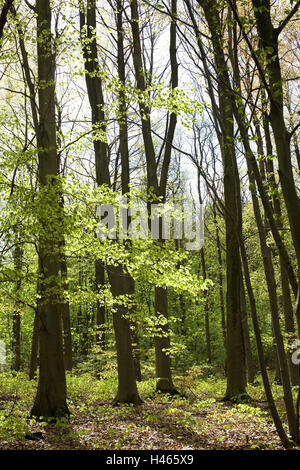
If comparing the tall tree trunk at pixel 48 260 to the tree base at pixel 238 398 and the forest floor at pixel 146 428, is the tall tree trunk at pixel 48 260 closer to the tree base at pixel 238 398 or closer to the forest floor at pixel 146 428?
the forest floor at pixel 146 428

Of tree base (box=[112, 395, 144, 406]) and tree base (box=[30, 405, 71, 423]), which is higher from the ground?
tree base (box=[30, 405, 71, 423])

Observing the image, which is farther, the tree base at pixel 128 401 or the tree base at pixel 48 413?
the tree base at pixel 128 401

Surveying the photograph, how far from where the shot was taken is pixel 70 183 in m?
7.05

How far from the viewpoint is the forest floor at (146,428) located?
5.47 m

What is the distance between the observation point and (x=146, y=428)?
6.59 metres

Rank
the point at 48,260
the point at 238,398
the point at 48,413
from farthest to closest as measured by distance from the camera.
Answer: the point at 238,398
the point at 48,260
the point at 48,413

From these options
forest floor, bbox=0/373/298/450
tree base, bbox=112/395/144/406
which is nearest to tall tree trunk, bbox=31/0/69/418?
forest floor, bbox=0/373/298/450

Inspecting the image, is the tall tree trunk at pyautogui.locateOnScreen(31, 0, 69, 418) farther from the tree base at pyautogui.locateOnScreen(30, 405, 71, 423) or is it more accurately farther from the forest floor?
the forest floor

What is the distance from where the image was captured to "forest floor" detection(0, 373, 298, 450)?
5469mm

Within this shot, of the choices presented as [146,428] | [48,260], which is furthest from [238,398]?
[48,260]

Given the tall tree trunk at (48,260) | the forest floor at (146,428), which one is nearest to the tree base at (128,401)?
the forest floor at (146,428)

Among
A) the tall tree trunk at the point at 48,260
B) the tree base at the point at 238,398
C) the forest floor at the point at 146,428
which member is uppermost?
the tall tree trunk at the point at 48,260

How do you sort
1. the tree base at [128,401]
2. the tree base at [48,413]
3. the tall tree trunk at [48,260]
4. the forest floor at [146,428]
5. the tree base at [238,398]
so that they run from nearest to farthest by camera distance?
the forest floor at [146,428], the tall tree trunk at [48,260], the tree base at [48,413], the tree base at [128,401], the tree base at [238,398]

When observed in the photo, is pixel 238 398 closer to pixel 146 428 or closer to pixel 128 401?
pixel 128 401
